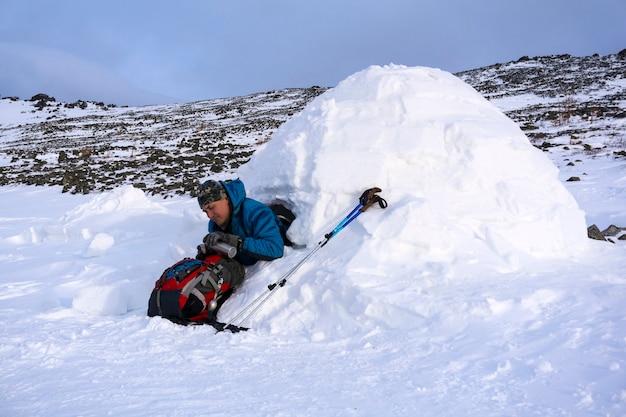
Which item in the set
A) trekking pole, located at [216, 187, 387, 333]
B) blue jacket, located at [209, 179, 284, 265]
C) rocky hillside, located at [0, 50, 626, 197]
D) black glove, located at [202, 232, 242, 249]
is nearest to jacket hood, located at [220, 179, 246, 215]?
blue jacket, located at [209, 179, 284, 265]

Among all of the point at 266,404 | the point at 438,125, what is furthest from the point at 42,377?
the point at 438,125

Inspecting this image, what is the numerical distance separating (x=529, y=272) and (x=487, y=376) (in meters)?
1.34

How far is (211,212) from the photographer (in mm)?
3570

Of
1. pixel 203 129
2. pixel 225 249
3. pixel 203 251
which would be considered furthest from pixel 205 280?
pixel 203 129

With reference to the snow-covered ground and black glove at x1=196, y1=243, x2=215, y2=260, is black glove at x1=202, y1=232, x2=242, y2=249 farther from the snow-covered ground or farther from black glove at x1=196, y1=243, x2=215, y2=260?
the snow-covered ground

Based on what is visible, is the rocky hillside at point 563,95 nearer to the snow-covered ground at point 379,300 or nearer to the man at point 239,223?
the snow-covered ground at point 379,300

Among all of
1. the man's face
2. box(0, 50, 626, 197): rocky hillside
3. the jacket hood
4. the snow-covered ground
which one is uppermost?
box(0, 50, 626, 197): rocky hillside

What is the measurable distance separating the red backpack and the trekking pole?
0.24m

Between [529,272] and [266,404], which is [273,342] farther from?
[529,272]

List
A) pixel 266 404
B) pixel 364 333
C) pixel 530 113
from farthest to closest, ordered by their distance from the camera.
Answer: pixel 530 113 < pixel 364 333 < pixel 266 404

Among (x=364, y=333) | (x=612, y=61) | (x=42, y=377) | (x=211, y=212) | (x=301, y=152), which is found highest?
(x=612, y=61)

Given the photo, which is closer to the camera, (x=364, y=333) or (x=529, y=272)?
(x=364, y=333)

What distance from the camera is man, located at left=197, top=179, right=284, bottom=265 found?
11.4ft

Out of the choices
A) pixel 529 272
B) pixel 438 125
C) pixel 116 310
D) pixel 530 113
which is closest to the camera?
pixel 529 272
